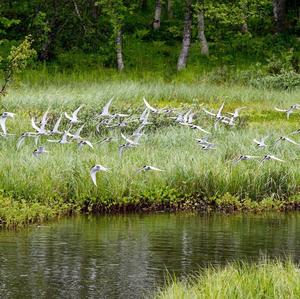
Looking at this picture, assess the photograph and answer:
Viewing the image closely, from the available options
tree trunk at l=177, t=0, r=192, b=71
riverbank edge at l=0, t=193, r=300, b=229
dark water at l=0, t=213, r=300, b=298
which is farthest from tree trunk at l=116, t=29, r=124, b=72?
dark water at l=0, t=213, r=300, b=298

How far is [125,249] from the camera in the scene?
506 inches

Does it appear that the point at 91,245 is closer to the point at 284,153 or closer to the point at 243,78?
the point at 284,153

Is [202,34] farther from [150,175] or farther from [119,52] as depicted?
[150,175]

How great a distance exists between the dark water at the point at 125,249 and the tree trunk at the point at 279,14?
30081 mm

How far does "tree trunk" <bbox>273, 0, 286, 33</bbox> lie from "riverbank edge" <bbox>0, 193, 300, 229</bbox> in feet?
95.9

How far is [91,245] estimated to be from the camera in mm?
13109

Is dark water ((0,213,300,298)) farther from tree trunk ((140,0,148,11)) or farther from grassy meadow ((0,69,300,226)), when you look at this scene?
tree trunk ((140,0,148,11))

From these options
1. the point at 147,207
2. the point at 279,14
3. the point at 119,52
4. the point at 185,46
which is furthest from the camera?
the point at 279,14

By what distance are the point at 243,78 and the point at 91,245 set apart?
74.8 feet

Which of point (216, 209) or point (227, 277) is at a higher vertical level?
point (227, 277)

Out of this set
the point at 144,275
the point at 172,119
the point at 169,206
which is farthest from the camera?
the point at 172,119

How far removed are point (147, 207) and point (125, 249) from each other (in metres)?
3.24

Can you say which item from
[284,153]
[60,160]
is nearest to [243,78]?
[284,153]

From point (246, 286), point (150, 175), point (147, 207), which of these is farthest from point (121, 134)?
point (246, 286)
